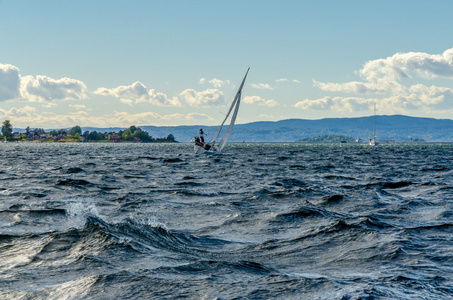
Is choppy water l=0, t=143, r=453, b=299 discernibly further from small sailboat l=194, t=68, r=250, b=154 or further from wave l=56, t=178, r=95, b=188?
small sailboat l=194, t=68, r=250, b=154

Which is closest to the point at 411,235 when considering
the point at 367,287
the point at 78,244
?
the point at 367,287

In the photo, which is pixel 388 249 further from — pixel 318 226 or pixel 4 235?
pixel 4 235

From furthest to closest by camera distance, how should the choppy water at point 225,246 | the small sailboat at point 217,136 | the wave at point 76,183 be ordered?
1. the small sailboat at point 217,136
2. the wave at point 76,183
3. the choppy water at point 225,246

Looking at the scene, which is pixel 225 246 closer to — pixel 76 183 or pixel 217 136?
pixel 76 183

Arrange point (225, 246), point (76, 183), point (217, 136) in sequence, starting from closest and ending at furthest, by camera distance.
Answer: point (225, 246)
point (76, 183)
point (217, 136)

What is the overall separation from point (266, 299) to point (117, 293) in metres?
2.46

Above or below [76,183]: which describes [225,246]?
above

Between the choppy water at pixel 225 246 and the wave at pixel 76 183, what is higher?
the choppy water at pixel 225 246

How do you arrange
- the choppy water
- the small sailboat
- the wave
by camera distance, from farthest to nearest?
the small sailboat
the wave
the choppy water

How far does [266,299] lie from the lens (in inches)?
307

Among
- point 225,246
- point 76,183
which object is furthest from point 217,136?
point 225,246

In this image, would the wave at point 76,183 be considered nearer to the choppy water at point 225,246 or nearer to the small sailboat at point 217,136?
the choppy water at point 225,246

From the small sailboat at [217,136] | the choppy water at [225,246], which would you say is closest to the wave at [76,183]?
the choppy water at [225,246]

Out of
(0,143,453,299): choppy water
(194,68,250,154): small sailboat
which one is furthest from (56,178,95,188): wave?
(194,68,250,154): small sailboat
